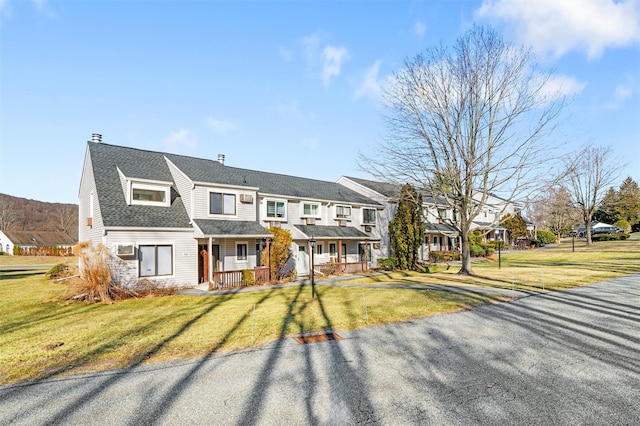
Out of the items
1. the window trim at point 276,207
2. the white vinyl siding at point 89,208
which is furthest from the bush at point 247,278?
the white vinyl siding at point 89,208

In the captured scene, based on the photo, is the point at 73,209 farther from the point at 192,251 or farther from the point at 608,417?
the point at 608,417

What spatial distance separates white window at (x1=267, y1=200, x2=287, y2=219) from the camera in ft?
77.7

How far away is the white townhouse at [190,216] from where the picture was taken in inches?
701

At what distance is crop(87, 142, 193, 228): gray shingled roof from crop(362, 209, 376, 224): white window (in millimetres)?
15579

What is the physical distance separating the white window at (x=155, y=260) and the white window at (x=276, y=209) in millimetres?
7219

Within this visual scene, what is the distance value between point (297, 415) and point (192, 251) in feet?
52.5

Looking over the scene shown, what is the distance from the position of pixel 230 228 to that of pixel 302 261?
7.05 meters

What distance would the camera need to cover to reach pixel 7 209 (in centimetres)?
7775

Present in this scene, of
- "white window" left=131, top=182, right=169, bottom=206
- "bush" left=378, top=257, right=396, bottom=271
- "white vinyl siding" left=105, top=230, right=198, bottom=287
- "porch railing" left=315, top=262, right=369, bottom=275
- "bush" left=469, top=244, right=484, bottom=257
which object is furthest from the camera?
"bush" left=469, top=244, right=484, bottom=257

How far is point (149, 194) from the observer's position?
19.6 meters

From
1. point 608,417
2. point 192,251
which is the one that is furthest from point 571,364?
point 192,251

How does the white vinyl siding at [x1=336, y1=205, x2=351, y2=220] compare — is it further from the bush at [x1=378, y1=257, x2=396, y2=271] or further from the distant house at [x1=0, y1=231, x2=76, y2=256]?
the distant house at [x1=0, y1=231, x2=76, y2=256]

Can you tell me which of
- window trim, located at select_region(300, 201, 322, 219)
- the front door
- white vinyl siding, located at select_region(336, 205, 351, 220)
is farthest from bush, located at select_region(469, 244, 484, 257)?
the front door

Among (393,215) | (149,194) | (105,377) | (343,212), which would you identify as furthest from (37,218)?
(105,377)
